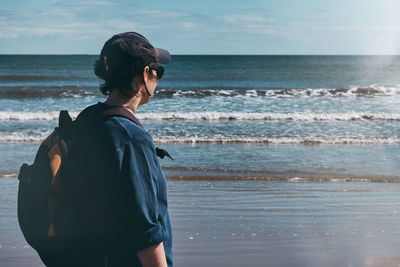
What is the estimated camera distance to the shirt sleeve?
1538 mm

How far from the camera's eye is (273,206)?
645 cm

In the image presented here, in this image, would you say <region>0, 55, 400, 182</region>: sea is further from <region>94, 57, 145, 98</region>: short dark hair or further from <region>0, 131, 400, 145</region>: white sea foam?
<region>94, 57, 145, 98</region>: short dark hair

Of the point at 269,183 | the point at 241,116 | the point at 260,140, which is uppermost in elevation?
the point at 241,116

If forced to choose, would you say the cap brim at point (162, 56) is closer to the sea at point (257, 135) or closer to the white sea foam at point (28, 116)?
the sea at point (257, 135)

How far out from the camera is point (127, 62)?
1.66 m

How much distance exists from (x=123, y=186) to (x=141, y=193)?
2.1 inches

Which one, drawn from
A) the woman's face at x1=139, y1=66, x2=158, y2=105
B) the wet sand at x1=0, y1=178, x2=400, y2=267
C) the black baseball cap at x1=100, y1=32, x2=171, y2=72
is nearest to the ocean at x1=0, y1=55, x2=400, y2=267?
the wet sand at x1=0, y1=178, x2=400, y2=267

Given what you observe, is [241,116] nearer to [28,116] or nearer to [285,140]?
[285,140]

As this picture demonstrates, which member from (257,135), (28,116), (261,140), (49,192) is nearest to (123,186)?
(49,192)

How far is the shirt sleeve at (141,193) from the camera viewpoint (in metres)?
1.54

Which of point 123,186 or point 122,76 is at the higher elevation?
point 122,76

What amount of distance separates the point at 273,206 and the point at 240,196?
0.64m

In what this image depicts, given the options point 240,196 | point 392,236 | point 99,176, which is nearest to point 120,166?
point 99,176

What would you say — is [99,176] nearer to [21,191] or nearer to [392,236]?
[21,191]
